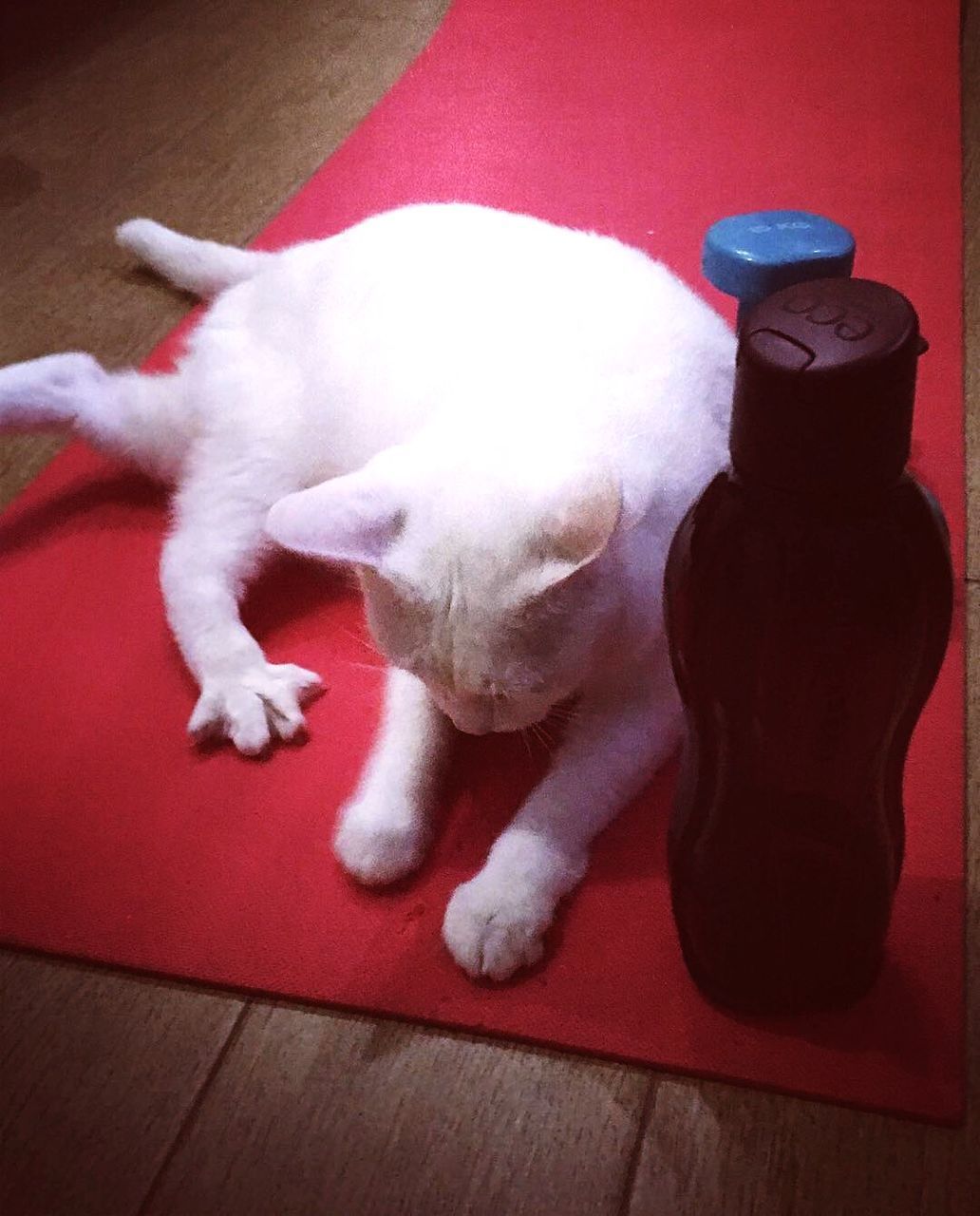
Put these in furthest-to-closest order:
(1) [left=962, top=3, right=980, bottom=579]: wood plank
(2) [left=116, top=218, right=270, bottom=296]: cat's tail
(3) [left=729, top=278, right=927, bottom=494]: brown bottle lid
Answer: (2) [left=116, top=218, right=270, bottom=296]: cat's tail → (1) [left=962, top=3, right=980, bottom=579]: wood plank → (3) [left=729, top=278, right=927, bottom=494]: brown bottle lid

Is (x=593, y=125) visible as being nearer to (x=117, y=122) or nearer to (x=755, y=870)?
(x=117, y=122)

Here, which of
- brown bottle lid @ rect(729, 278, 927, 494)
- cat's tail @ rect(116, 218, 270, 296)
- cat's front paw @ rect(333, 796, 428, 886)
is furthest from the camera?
cat's tail @ rect(116, 218, 270, 296)

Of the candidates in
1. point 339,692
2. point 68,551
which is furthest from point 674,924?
point 68,551

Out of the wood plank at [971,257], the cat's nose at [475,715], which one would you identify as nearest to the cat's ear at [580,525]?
the cat's nose at [475,715]

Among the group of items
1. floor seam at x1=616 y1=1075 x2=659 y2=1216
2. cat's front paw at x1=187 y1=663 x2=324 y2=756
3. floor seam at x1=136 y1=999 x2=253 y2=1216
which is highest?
cat's front paw at x1=187 y1=663 x2=324 y2=756

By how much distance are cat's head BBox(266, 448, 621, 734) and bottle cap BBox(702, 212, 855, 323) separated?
0.34m

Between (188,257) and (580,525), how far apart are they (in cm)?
93

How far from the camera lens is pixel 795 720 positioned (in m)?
0.57

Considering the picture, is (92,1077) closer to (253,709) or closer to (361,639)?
(253,709)

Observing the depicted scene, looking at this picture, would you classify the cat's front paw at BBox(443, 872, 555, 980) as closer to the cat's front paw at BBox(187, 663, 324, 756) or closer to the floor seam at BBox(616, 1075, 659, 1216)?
the floor seam at BBox(616, 1075, 659, 1216)

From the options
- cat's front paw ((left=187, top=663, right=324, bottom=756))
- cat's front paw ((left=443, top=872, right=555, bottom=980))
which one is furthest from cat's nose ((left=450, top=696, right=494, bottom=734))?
cat's front paw ((left=187, top=663, right=324, bottom=756))

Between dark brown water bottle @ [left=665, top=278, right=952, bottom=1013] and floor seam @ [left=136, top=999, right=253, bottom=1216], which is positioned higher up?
dark brown water bottle @ [left=665, top=278, right=952, bottom=1013]

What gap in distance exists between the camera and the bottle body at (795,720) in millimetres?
494

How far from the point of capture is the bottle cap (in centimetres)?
90
